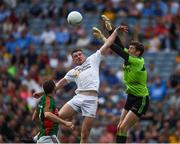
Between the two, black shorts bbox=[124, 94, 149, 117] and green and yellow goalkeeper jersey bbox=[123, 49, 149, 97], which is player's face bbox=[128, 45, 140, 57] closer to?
green and yellow goalkeeper jersey bbox=[123, 49, 149, 97]

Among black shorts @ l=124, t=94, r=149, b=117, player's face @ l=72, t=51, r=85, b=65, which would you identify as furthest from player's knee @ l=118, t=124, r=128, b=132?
player's face @ l=72, t=51, r=85, b=65

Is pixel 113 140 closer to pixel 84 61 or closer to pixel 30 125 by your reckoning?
pixel 30 125

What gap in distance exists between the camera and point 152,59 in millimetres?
33000

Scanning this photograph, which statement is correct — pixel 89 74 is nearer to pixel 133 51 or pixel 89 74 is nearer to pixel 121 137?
pixel 133 51

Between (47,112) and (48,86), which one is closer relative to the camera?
(47,112)

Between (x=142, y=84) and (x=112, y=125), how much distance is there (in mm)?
7896

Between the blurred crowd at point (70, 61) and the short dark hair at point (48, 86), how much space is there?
284 inches

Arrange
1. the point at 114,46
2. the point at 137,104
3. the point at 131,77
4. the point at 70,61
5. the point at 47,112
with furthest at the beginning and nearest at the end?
1. the point at 70,61
2. the point at 137,104
3. the point at 131,77
4. the point at 114,46
5. the point at 47,112

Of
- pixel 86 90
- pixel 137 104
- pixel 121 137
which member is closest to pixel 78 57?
pixel 86 90

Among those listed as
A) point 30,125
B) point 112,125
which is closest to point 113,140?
point 112,125

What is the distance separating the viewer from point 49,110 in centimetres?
1909

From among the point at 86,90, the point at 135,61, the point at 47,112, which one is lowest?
the point at 47,112

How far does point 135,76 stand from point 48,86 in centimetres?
259

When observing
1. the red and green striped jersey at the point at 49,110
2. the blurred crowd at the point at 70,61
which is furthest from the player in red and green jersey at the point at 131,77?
the blurred crowd at the point at 70,61
